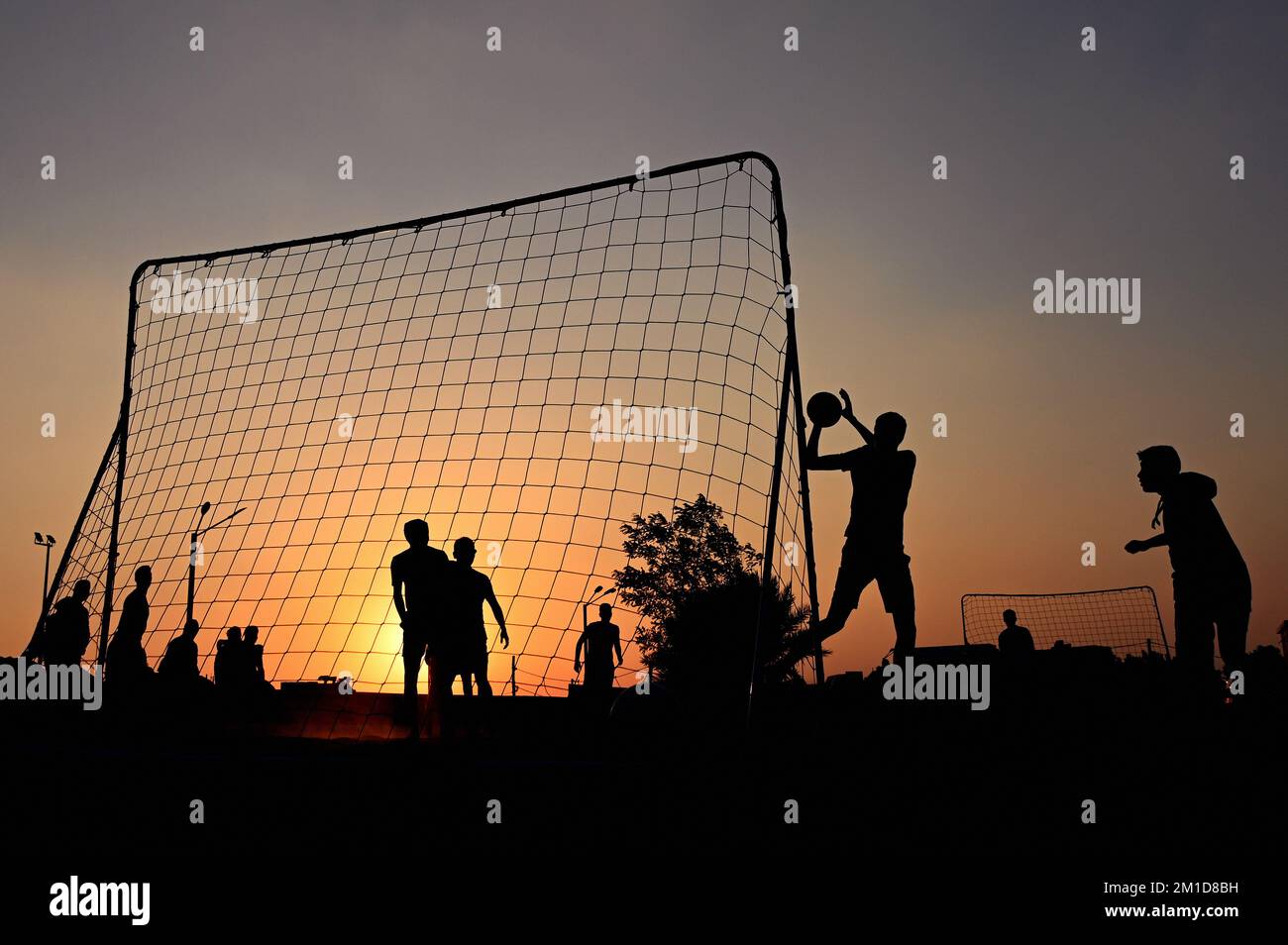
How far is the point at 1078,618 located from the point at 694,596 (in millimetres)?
12719

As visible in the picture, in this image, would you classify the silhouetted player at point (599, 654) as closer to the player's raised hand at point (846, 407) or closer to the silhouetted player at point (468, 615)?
the silhouetted player at point (468, 615)

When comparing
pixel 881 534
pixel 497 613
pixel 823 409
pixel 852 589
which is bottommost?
pixel 497 613

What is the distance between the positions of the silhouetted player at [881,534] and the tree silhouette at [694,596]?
50.3 ft

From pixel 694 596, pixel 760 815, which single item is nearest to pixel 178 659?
pixel 760 815

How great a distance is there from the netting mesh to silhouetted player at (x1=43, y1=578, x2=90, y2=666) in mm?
14582

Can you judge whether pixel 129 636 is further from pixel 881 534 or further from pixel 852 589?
pixel 881 534

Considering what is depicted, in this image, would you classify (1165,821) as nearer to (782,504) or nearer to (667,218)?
(782,504)

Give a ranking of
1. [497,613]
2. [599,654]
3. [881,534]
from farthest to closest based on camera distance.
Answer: [599,654]
[497,613]
[881,534]

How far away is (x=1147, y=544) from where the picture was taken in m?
5.91

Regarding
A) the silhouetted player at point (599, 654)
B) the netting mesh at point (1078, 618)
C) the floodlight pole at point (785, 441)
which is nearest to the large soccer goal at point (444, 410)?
the floodlight pole at point (785, 441)

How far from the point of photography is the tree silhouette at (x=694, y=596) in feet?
82.2
